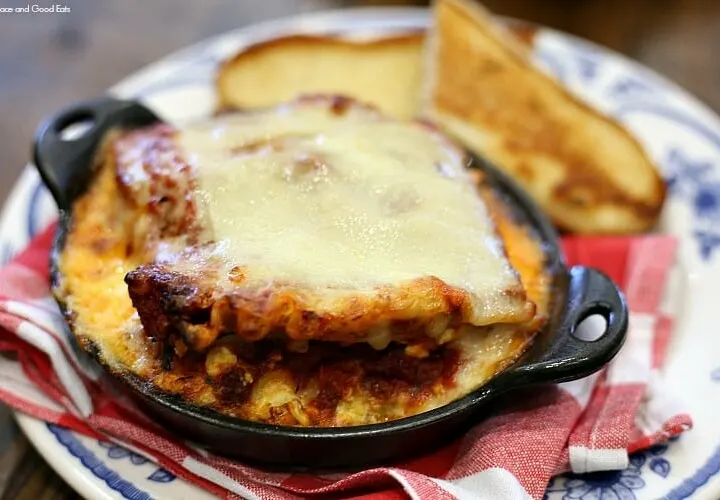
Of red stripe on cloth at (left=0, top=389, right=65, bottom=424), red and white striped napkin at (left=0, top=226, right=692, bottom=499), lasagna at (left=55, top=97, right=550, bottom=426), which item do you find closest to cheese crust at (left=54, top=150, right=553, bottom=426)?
lasagna at (left=55, top=97, right=550, bottom=426)

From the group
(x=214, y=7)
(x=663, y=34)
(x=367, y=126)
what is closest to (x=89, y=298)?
(x=367, y=126)

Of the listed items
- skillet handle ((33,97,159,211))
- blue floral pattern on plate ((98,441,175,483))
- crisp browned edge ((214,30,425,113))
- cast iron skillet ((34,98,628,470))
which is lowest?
blue floral pattern on plate ((98,441,175,483))

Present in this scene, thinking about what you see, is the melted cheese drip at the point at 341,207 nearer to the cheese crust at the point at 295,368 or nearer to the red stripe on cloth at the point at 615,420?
the cheese crust at the point at 295,368

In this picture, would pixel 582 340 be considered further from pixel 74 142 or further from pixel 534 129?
pixel 74 142

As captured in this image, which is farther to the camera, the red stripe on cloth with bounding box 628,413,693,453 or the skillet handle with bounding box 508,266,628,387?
the red stripe on cloth with bounding box 628,413,693,453

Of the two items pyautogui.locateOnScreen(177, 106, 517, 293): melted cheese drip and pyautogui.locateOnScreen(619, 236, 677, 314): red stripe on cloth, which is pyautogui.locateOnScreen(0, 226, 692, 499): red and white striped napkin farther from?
pyautogui.locateOnScreen(177, 106, 517, 293): melted cheese drip

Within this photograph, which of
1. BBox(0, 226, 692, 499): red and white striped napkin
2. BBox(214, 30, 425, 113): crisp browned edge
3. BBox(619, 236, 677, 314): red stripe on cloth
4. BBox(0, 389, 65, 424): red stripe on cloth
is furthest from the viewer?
BBox(214, 30, 425, 113): crisp browned edge

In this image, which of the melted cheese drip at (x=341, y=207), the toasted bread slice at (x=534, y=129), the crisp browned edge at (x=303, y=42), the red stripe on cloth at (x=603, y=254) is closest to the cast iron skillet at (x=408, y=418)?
the melted cheese drip at (x=341, y=207)
